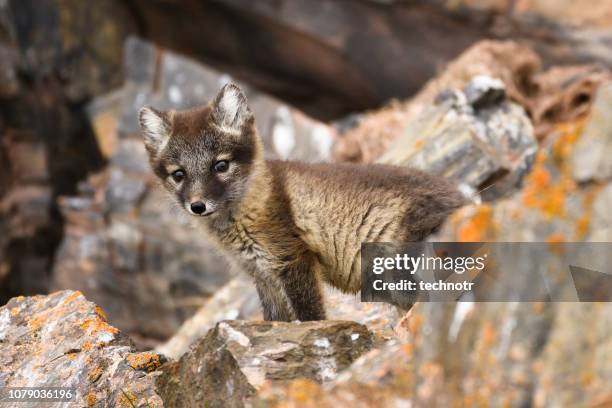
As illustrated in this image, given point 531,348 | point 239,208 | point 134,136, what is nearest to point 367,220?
point 239,208

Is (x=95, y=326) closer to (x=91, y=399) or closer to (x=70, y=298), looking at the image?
(x=70, y=298)

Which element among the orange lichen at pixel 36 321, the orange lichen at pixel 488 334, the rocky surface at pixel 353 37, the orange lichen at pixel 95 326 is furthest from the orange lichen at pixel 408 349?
the rocky surface at pixel 353 37

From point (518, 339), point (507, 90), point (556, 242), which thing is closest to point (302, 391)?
point (518, 339)

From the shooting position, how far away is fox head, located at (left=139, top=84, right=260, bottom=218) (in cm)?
500

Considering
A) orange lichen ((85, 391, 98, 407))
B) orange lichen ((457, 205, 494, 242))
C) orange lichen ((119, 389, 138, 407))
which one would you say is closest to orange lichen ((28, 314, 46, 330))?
orange lichen ((85, 391, 98, 407))

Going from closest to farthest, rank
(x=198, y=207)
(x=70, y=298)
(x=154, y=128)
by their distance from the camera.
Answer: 1. (x=70, y=298)
2. (x=198, y=207)
3. (x=154, y=128)

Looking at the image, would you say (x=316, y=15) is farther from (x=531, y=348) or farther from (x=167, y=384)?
(x=531, y=348)

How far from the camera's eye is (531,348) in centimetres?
258

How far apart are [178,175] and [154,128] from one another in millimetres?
425

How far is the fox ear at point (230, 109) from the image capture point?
203 inches

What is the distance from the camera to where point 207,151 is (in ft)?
16.5

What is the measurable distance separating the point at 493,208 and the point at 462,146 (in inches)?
147

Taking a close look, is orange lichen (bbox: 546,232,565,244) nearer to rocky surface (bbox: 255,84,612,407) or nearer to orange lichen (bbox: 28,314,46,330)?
rocky surface (bbox: 255,84,612,407)

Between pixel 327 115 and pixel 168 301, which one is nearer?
pixel 168 301
